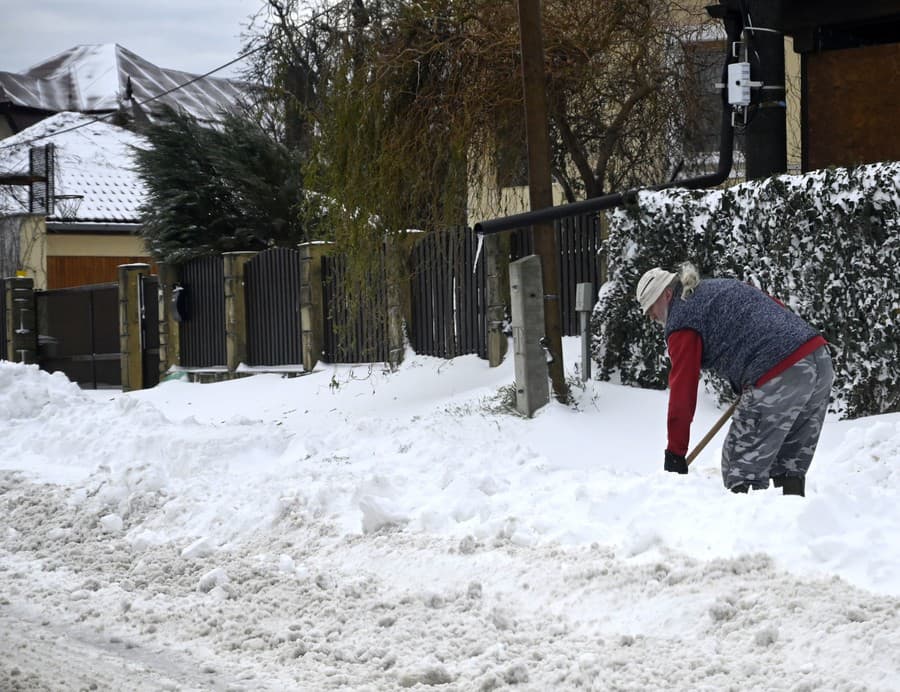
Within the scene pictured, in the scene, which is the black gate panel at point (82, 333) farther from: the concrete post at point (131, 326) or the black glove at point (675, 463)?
the black glove at point (675, 463)

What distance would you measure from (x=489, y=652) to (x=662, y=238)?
584cm

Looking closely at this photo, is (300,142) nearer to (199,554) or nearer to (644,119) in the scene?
(644,119)

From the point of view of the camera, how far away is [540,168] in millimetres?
10000

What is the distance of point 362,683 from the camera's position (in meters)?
4.16

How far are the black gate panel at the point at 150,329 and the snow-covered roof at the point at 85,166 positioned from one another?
36.8 feet

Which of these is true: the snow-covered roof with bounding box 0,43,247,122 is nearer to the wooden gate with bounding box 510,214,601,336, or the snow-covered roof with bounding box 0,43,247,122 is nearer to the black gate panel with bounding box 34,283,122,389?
the black gate panel with bounding box 34,283,122,389

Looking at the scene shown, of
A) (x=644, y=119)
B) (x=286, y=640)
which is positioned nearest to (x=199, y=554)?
(x=286, y=640)

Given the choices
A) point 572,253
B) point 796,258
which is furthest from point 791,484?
point 572,253

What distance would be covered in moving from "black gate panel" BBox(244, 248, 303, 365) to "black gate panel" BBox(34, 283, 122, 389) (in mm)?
3289

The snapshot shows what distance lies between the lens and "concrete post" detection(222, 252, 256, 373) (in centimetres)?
1648

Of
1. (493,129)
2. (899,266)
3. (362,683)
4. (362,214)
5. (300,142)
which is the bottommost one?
(362,683)

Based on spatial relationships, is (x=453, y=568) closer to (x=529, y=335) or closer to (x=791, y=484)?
(x=791, y=484)

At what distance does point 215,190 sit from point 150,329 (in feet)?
7.85

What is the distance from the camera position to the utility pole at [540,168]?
980cm
